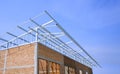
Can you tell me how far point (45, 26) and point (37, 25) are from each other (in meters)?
0.60

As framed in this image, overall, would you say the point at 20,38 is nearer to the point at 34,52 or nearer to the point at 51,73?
the point at 34,52

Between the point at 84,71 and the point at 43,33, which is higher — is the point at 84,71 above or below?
below

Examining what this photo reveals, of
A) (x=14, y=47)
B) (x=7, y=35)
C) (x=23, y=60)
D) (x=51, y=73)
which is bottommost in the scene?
(x=51, y=73)

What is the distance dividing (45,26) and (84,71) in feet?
45.1

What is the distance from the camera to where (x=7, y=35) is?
1555 cm

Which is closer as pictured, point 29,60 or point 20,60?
point 29,60

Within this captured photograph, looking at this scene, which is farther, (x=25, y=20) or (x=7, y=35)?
(x=7, y=35)

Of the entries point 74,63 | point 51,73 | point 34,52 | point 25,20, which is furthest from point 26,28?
point 74,63

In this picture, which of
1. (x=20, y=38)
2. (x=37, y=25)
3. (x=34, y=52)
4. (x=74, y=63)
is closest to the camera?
(x=37, y=25)

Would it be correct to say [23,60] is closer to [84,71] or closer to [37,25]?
[37,25]

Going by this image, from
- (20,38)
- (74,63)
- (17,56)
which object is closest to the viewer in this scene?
(17,56)

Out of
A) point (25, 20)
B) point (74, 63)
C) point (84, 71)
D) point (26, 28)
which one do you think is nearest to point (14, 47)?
point (26, 28)

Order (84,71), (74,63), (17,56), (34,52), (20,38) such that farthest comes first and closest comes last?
(84,71)
(74,63)
(20,38)
(17,56)
(34,52)

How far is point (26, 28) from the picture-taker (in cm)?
1451
